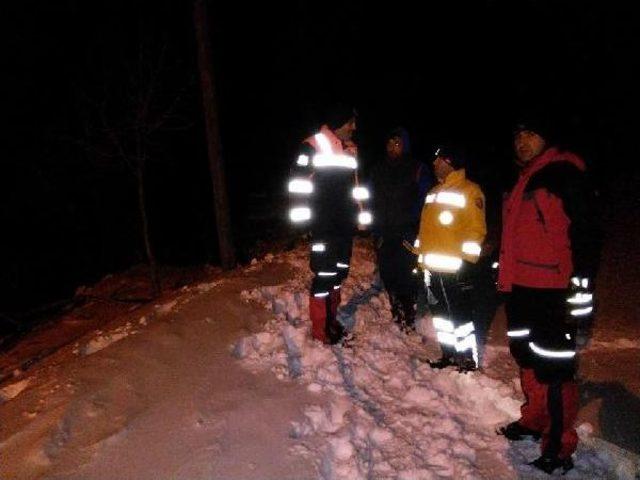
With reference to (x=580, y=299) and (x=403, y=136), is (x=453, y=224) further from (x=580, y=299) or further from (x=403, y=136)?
(x=580, y=299)

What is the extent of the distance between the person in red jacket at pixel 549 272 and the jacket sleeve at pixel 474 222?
1.85 ft

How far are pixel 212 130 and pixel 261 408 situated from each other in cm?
621

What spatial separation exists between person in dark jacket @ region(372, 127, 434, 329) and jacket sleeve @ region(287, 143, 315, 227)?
3.03 ft

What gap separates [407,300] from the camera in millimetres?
5641

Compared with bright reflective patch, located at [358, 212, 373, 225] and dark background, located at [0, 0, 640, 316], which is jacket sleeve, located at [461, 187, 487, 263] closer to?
bright reflective patch, located at [358, 212, 373, 225]

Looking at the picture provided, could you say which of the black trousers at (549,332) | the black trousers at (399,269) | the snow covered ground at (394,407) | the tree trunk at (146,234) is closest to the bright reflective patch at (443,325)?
the snow covered ground at (394,407)

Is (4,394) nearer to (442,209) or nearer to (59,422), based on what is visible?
(59,422)

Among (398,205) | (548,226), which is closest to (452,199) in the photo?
(398,205)

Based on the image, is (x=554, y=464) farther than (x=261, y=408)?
No

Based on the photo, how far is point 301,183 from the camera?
4641 mm

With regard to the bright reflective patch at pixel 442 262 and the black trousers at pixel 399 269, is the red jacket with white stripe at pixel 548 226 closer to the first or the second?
the bright reflective patch at pixel 442 262

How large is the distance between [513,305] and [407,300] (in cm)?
205

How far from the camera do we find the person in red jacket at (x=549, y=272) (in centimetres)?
319

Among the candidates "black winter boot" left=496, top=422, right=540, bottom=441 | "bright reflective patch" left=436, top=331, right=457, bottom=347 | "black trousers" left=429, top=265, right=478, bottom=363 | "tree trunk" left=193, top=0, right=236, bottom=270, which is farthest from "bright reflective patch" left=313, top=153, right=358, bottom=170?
"tree trunk" left=193, top=0, right=236, bottom=270
